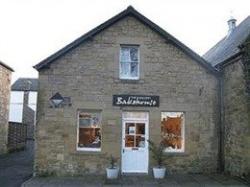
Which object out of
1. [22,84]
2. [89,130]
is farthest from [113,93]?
[22,84]

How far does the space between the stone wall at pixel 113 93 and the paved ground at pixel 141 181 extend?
93 centimetres

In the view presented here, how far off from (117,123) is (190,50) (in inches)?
180

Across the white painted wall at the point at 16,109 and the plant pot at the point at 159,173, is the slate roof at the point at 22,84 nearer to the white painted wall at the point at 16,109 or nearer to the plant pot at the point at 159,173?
the white painted wall at the point at 16,109

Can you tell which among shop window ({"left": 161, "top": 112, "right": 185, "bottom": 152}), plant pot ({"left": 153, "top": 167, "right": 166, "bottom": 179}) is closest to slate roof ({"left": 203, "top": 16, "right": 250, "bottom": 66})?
shop window ({"left": 161, "top": 112, "right": 185, "bottom": 152})

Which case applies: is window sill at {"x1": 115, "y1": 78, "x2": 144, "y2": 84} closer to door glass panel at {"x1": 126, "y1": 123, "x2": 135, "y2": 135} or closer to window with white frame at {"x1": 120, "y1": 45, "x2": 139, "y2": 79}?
window with white frame at {"x1": 120, "y1": 45, "x2": 139, "y2": 79}

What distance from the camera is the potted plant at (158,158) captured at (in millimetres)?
16906

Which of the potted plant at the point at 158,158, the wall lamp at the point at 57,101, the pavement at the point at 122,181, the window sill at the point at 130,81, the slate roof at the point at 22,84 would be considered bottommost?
the pavement at the point at 122,181

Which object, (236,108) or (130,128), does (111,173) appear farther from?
(236,108)

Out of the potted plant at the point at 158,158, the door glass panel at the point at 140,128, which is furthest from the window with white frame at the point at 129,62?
the potted plant at the point at 158,158

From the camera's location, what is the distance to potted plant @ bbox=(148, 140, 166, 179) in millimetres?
16906

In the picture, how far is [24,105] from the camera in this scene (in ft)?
159

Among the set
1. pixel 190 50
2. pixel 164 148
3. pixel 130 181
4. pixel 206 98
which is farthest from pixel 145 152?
pixel 190 50

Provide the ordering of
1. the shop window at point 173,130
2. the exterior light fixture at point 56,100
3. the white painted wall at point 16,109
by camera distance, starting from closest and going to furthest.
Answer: the exterior light fixture at point 56,100
the shop window at point 173,130
the white painted wall at point 16,109

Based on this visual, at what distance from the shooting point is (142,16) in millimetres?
18234
